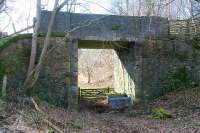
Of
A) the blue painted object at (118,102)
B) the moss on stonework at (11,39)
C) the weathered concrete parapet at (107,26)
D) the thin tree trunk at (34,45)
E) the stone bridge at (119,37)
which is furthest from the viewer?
the blue painted object at (118,102)

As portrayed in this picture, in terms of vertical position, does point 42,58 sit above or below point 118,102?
above

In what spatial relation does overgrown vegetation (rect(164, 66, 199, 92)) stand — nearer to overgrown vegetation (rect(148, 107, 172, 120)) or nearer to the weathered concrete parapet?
the weathered concrete parapet

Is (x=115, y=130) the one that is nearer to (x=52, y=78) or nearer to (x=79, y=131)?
(x=79, y=131)

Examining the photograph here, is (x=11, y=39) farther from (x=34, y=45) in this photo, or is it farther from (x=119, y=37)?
(x=119, y=37)

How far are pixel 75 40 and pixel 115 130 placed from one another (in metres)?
6.89

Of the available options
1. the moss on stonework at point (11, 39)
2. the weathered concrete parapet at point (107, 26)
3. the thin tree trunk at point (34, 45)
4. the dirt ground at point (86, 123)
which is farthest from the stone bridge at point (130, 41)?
the dirt ground at point (86, 123)

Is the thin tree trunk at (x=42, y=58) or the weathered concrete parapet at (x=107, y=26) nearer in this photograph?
the thin tree trunk at (x=42, y=58)

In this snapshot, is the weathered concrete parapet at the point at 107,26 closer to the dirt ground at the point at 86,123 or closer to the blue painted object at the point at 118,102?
the blue painted object at the point at 118,102

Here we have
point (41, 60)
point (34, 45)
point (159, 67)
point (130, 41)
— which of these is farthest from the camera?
point (159, 67)

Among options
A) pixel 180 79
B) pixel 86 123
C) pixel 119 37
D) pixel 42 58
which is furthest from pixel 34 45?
pixel 180 79

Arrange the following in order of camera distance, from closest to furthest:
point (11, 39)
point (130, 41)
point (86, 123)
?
point (86, 123) < point (11, 39) < point (130, 41)

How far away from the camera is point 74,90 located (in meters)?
16.0

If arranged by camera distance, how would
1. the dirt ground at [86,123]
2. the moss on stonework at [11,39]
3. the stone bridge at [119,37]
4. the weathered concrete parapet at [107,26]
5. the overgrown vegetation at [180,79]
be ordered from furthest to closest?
the overgrown vegetation at [180,79], the weathered concrete parapet at [107,26], the stone bridge at [119,37], the moss on stonework at [11,39], the dirt ground at [86,123]

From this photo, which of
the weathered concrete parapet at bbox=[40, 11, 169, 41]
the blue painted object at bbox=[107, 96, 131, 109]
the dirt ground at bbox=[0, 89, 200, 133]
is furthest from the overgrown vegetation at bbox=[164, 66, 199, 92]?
the dirt ground at bbox=[0, 89, 200, 133]
